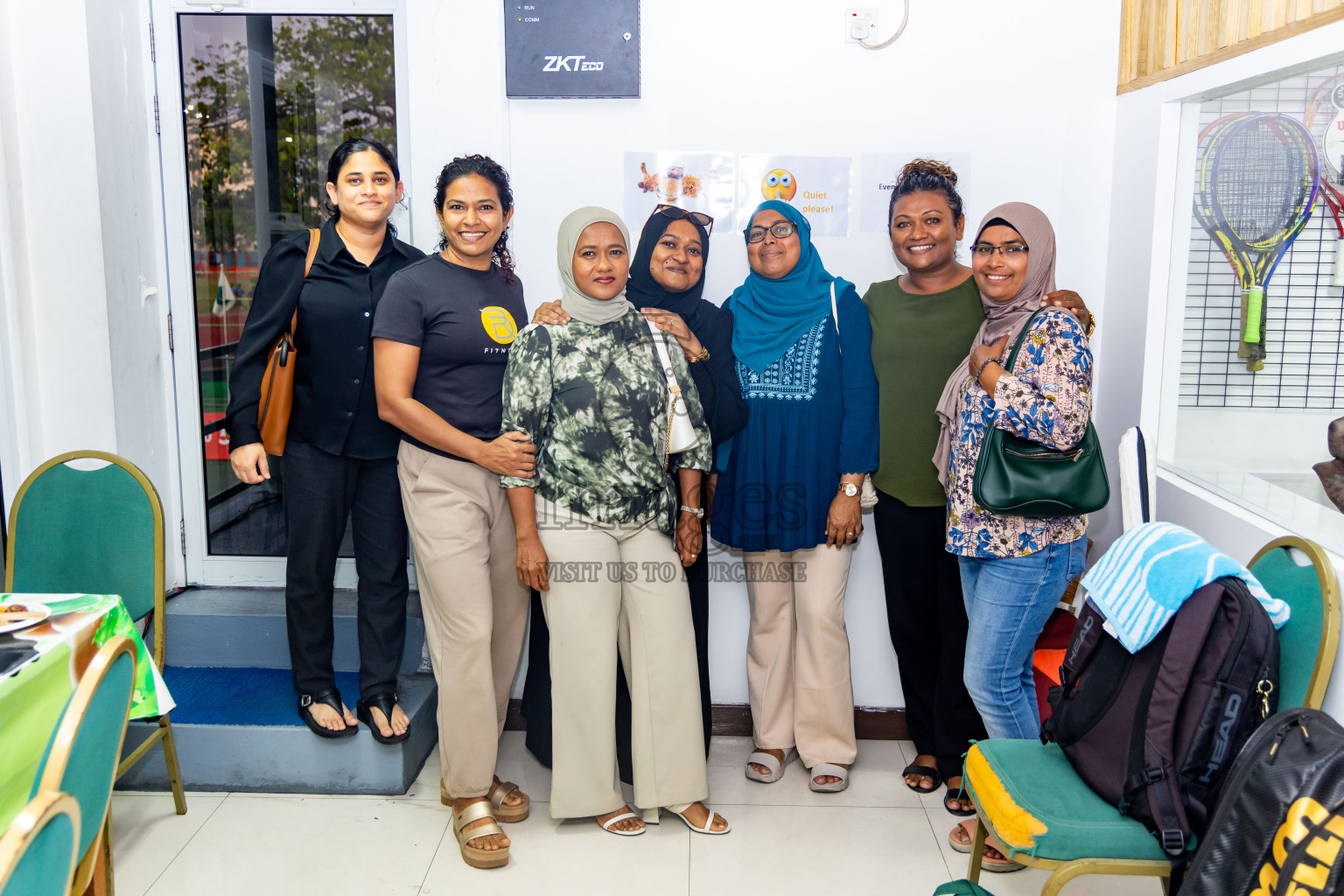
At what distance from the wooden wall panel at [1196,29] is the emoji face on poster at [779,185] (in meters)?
0.97

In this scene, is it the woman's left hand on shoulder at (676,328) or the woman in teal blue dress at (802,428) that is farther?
the woman in teal blue dress at (802,428)

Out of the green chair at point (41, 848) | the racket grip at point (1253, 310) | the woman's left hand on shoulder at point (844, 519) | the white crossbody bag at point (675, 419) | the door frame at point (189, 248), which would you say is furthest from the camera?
the door frame at point (189, 248)

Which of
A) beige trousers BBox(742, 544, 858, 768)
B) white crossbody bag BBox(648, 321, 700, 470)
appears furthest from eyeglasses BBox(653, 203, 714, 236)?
beige trousers BBox(742, 544, 858, 768)

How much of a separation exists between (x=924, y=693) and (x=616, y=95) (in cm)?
198

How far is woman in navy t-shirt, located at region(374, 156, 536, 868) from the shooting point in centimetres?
231

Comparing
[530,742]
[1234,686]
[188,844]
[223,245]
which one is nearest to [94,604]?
[188,844]

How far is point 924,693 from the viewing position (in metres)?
2.82

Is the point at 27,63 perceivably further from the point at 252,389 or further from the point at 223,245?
the point at 252,389

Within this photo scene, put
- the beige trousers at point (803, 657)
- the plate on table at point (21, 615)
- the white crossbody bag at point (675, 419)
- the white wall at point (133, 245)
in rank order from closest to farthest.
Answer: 1. the plate on table at point (21, 615)
2. the white crossbody bag at point (675, 419)
3. the beige trousers at point (803, 657)
4. the white wall at point (133, 245)

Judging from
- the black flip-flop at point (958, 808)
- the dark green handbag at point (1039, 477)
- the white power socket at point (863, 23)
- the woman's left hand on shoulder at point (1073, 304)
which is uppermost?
the white power socket at point (863, 23)

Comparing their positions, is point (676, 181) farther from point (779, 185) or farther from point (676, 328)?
point (676, 328)

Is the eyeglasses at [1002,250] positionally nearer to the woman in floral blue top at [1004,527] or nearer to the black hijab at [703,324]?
the woman in floral blue top at [1004,527]

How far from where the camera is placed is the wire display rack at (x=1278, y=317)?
2088 millimetres

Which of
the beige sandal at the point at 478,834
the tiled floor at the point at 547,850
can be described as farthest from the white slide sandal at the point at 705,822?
the beige sandal at the point at 478,834
